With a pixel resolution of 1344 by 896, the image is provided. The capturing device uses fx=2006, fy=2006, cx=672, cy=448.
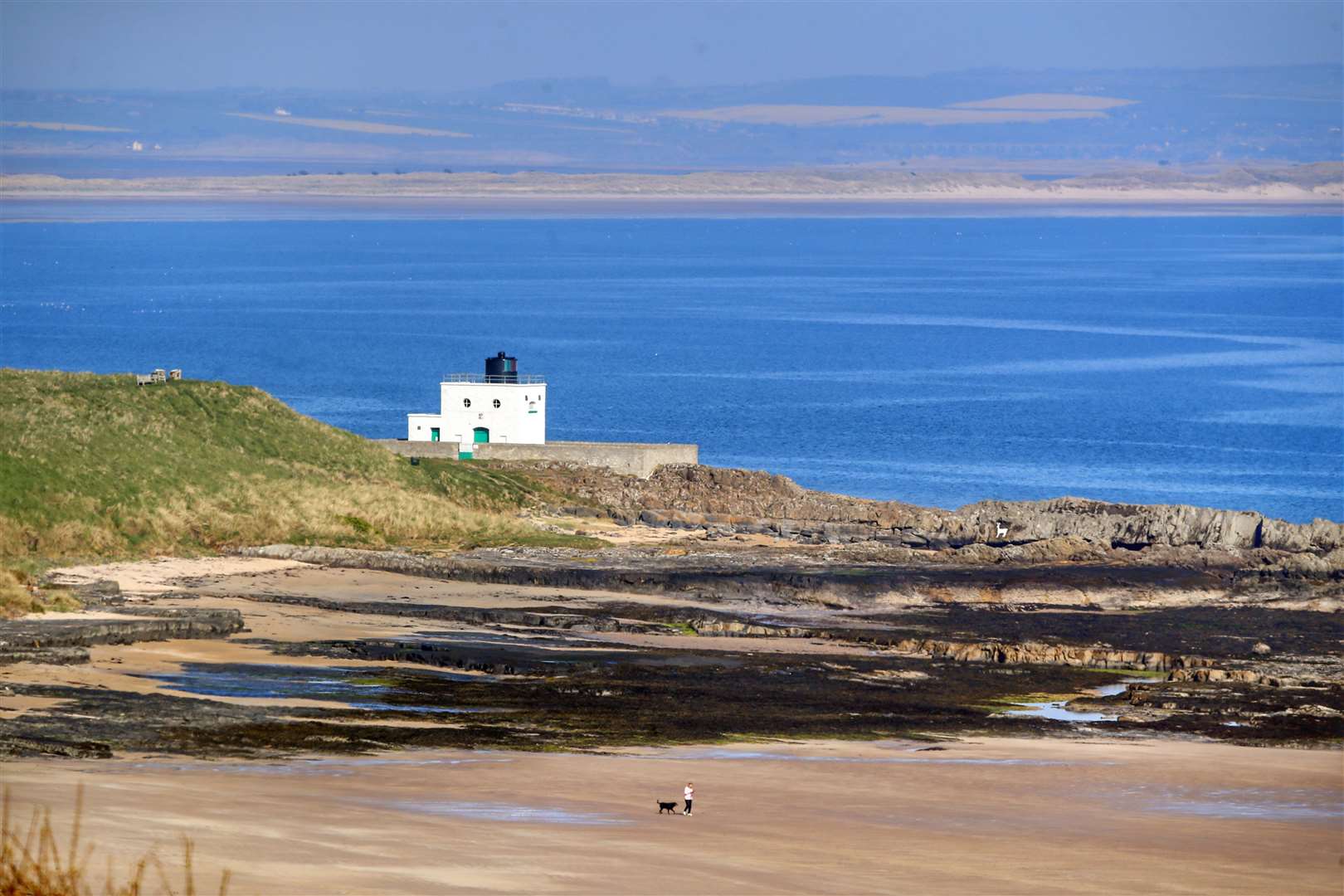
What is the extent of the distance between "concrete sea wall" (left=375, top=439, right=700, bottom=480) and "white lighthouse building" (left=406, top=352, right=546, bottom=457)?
1.68 ft

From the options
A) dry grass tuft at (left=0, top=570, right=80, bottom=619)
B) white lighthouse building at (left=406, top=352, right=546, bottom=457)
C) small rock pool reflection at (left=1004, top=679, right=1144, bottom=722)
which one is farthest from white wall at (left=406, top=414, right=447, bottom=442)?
small rock pool reflection at (left=1004, top=679, right=1144, bottom=722)

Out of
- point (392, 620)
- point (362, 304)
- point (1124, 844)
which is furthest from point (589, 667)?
point (362, 304)

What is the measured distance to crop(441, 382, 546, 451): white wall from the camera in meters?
52.8

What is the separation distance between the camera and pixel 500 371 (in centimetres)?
5403

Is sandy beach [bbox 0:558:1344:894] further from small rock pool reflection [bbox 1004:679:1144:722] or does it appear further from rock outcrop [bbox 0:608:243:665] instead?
small rock pool reflection [bbox 1004:679:1144:722]

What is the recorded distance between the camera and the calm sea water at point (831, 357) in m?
71.1

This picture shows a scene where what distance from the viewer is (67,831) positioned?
1705cm

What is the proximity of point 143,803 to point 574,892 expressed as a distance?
4.75m

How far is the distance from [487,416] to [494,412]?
211 mm

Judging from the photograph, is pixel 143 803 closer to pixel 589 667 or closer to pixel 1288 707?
pixel 589 667

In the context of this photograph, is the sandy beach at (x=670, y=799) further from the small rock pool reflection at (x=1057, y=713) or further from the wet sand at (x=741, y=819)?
the small rock pool reflection at (x=1057, y=713)

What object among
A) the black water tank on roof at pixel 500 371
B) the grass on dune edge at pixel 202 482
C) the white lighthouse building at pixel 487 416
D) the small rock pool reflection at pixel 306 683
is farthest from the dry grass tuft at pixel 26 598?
the black water tank on roof at pixel 500 371

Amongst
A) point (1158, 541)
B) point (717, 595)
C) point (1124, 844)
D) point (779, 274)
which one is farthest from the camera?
point (779, 274)

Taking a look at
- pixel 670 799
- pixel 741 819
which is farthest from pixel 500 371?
pixel 741 819
